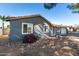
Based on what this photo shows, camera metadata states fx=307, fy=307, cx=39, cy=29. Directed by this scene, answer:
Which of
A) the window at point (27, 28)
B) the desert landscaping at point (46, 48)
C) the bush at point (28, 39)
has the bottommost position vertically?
the desert landscaping at point (46, 48)

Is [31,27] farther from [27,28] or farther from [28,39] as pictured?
[28,39]

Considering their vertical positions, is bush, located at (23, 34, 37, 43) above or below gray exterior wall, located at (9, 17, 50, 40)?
Result: below

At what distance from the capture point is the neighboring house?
183 inches

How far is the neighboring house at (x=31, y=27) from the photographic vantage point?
464cm

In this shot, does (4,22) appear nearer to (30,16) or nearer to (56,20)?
(30,16)

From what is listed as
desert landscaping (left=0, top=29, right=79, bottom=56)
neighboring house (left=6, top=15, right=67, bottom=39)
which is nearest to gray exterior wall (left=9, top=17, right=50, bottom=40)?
neighboring house (left=6, top=15, right=67, bottom=39)

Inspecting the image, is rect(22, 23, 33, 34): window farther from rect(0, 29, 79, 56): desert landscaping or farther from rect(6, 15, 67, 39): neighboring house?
rect(0, 29, 79, 56): desert landscaping

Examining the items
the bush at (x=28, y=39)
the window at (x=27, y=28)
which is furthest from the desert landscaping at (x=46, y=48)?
the window at (x=27, y=28)

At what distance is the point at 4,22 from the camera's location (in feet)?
15.3

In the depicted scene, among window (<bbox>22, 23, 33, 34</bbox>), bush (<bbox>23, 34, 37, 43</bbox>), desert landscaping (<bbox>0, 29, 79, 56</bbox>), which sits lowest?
desert landscaping (<bbox>0, 29, 79, 56</bbox>)

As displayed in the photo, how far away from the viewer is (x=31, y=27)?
466 centimetres

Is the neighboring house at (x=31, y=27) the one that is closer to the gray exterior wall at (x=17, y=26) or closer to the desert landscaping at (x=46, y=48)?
the gray exterior wall at (x=17, y=26)

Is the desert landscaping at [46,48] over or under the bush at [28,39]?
under

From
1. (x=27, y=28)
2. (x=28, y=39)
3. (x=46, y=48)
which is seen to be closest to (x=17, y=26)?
(x=27, y=28)
